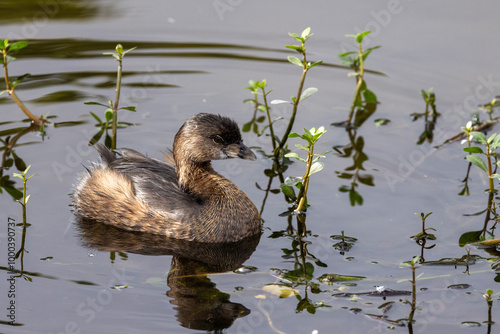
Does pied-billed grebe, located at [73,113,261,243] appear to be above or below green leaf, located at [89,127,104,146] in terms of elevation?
below

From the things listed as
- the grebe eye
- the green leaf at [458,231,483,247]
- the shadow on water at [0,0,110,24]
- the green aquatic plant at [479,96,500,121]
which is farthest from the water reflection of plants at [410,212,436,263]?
the shadow on water at [0,0,110,24]

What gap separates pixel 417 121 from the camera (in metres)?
8.90

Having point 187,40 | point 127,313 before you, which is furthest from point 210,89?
point 127,313

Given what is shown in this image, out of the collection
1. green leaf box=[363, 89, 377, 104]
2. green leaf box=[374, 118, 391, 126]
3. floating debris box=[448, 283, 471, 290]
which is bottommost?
floating debris box=[448, 283, 471, 290]

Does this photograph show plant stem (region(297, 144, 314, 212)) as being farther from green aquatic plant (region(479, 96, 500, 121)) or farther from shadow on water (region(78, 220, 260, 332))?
green aquatic plant (region(479, 96, 500, 121))

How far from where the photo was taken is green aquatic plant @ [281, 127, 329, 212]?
21.5ft

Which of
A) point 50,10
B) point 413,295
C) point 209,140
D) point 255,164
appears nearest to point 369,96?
point 255,164

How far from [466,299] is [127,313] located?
2.52m

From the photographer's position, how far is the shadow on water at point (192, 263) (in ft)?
17.9

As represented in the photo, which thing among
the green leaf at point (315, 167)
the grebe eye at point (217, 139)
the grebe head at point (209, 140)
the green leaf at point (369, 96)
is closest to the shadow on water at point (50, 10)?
the green leaf at point (369, 96)

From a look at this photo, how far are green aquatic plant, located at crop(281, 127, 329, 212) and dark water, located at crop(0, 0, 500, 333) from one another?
0.60ft

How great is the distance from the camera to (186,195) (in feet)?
23.2

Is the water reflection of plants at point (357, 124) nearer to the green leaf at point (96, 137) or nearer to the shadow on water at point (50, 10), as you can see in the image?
the green leaf at point (96, 137)

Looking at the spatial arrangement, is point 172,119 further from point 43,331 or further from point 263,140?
point 43,331
